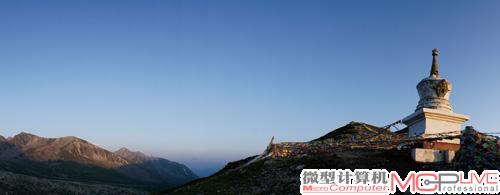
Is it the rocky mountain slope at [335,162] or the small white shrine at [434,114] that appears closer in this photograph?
the rocky mountain slope at [335,162]

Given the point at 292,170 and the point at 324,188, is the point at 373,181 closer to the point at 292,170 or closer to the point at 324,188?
the point at 324,188

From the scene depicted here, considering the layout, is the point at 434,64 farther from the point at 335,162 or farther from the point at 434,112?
the point at 335,162

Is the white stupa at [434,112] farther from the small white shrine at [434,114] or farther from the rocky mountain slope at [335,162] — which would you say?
the rocky mountain slope at [335,162]

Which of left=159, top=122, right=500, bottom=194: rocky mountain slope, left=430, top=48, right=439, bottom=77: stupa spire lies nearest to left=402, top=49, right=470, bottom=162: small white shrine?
left=430, top=48, right=439, bottom=77: stupa spire

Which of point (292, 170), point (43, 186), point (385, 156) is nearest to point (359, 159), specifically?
point (385, 156)

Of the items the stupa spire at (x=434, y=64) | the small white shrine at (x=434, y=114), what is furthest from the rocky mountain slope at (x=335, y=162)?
the stupa spire at (x=434, y=64)

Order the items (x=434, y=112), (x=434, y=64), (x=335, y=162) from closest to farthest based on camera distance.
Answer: (x=434, y=112), (x=335, y=162), (x=434, y=64)

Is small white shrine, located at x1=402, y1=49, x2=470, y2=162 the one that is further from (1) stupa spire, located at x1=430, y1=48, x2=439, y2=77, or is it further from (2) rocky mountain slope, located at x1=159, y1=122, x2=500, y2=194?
(2) rocky mountain slope, located at x1=159, y1=122, x2=500, y2=194

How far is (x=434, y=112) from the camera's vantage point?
19.8m

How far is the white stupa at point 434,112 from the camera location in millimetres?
19797

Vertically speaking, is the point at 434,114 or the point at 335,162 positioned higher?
the point at 434,114

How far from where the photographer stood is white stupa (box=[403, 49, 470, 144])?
1980cm

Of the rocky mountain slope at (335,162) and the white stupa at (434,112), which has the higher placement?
the white stupa at (434,112)

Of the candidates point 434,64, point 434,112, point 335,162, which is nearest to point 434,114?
point 434,112
